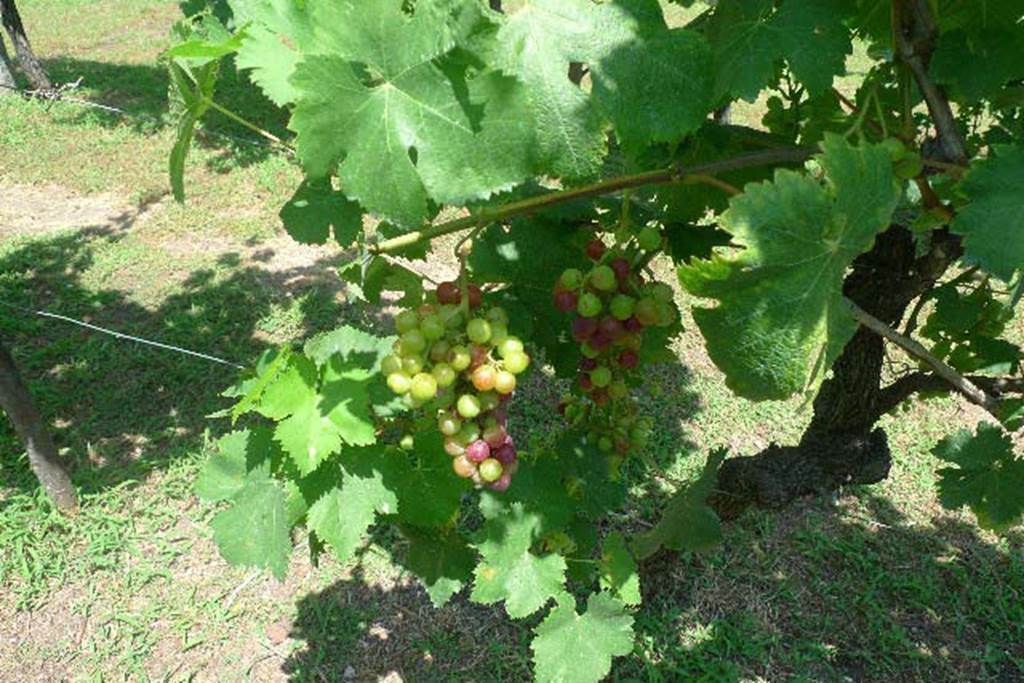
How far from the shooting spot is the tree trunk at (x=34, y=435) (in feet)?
11.2

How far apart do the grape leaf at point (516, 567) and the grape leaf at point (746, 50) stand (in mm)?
1003

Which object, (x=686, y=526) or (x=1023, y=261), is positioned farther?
(x=686, y=526)

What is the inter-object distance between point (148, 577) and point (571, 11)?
3209 millimetres

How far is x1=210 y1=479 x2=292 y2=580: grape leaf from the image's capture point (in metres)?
1.74

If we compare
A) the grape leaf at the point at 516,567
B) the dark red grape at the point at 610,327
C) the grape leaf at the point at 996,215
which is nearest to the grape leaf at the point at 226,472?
the grape leaf at the point at 516,567

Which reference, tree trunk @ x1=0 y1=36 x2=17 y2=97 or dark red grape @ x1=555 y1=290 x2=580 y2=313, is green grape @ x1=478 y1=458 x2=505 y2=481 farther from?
tree trunk @ x1=0 y1=36 x2=17 y2=97

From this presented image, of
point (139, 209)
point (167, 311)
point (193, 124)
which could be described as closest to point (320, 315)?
point (167, 311)

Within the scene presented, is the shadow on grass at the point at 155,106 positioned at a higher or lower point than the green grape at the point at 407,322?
lower

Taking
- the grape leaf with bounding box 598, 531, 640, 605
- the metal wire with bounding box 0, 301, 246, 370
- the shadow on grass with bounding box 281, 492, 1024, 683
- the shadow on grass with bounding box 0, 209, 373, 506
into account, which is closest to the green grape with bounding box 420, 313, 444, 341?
the grape leaf with bounding box 598, 531, 640, 605

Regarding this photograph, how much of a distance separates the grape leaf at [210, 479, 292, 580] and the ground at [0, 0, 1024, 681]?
1.01 meters

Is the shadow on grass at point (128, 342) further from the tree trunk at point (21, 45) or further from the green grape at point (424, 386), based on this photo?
the tree trunk at point (21, 45)

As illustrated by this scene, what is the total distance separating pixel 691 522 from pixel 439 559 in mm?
703

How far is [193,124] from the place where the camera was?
3.93ft

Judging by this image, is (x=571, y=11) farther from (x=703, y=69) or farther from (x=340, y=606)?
(x=340, y=606)
